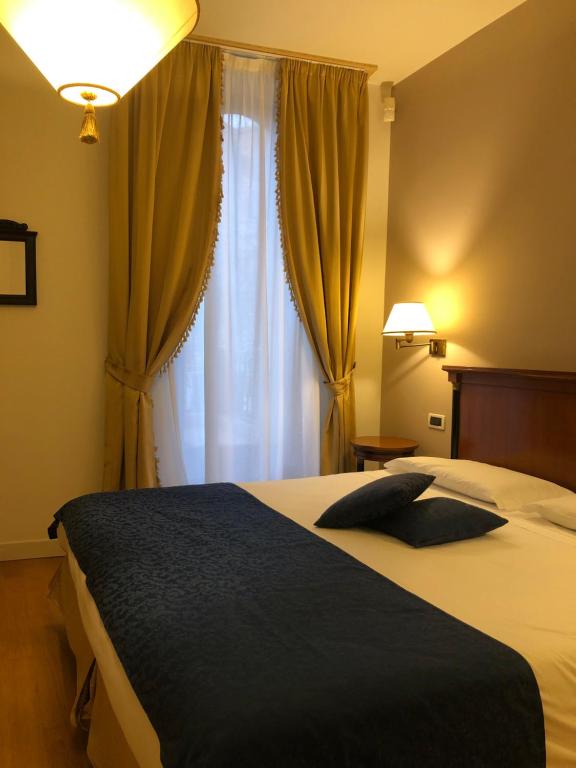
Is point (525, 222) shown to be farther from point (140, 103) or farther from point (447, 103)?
point (140, 103)

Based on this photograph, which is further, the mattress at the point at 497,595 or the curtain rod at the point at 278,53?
the curtain rod at the point at 278,53

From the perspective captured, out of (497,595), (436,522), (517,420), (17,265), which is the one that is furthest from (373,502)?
(17,265)

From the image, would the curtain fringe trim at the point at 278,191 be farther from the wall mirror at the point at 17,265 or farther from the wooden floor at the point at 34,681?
the wooden floor at the point at 34,681

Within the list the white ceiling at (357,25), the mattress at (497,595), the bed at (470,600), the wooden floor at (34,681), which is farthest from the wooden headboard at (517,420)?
the wooden floor at (34,681)

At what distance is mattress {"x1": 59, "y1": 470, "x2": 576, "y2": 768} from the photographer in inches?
54.7

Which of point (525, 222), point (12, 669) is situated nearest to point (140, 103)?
point (525, 222)

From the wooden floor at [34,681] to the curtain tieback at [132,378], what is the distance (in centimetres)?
109

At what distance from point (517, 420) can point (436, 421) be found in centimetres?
84

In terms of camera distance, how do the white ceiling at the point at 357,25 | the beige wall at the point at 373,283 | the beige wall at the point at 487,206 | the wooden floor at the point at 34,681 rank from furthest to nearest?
the beige wall at the point at 373,283 → the white ceiling at the point at 357,25 → the beige wall at the point at 487,206 → the wooden floor at the point at 34,681

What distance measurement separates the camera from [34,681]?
2408mm

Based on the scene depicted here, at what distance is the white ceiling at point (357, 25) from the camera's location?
125 inches

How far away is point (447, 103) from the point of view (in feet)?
11.9

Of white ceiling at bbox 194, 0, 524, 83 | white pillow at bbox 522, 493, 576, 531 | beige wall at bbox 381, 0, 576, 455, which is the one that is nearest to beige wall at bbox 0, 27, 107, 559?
white ceiling at bbox 194, 0, 524, 83

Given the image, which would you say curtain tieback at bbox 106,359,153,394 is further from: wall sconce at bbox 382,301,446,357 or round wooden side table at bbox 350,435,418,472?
wall sconce at bbox 382,301,446,357
